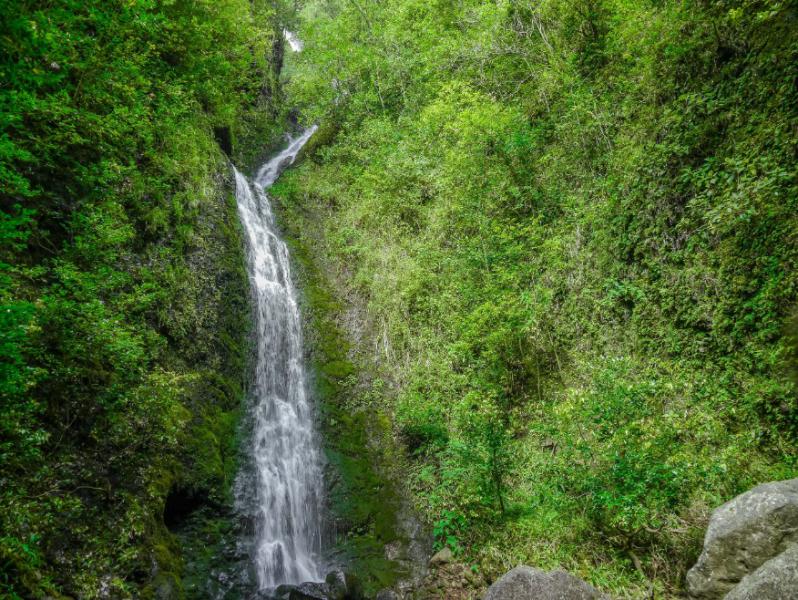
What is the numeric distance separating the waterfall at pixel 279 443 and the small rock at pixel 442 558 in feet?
7.38

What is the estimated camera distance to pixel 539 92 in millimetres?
10219

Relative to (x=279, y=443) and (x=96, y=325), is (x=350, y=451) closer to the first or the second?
(x=279, y=443)

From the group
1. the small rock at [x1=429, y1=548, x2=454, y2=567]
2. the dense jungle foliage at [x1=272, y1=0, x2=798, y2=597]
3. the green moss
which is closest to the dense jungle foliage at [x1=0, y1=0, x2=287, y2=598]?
the green moss

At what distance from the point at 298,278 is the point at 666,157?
10055mm

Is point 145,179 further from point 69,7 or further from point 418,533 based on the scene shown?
point 418,533

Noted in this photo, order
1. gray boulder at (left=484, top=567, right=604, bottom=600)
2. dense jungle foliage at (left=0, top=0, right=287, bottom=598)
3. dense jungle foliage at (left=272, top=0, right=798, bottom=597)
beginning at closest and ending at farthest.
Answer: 1. dense jungle foliage at (left=0, top=0, right=287, bottom=598)
2. gray boulder at (left=484, top=567, right=604, bottom=600)
3. dense jungle foliage at (left=272, top=0, right=798, bottom=597)

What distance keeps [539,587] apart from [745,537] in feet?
6.78

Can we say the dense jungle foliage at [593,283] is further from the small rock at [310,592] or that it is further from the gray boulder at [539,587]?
the small rock at [310,592]

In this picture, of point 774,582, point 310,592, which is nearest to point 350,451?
point 310,592

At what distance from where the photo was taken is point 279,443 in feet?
30.7

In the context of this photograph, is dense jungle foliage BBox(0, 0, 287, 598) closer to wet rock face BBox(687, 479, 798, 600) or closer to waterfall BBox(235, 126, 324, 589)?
waterfall BBox(235, 126, 324, 589)

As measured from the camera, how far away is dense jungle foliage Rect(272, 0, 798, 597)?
15.9 ft

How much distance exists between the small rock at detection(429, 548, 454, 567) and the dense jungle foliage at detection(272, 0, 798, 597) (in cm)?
23

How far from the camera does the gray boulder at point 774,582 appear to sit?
283 centimetres
